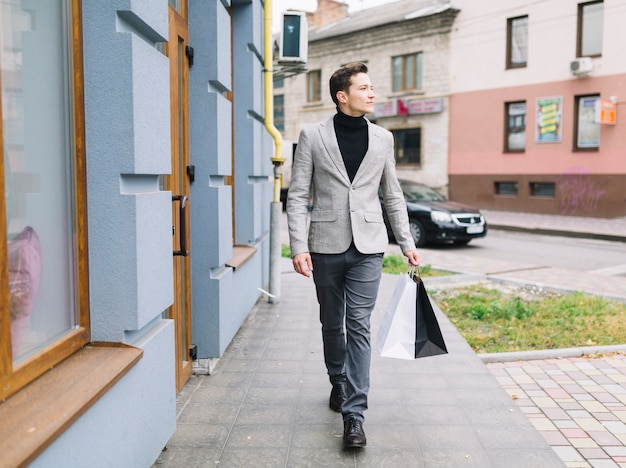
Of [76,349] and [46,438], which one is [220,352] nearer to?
[76,349]

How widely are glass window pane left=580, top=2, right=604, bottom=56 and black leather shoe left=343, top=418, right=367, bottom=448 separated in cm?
2012

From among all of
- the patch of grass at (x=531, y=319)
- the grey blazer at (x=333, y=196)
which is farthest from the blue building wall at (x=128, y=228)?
the patch of grass at (x=531, y=319)

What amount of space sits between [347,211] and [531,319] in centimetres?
377

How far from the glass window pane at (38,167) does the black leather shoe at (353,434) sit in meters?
1.55

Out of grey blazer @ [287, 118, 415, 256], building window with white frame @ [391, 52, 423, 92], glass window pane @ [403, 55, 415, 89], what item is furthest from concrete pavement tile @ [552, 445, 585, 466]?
glass window pane @ [403, 55, 415, 89]

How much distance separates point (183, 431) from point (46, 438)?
5.92 feet

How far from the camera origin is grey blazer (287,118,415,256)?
12.4ft

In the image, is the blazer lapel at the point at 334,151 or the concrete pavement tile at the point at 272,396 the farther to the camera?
the concrete pavement tile at the point at 272,396

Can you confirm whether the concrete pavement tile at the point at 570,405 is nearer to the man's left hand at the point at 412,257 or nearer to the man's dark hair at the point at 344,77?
the man's left hand at the point at 412,257

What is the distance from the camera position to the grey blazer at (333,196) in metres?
3.79

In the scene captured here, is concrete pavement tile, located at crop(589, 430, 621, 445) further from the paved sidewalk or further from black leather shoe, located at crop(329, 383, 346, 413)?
black leather shoe, located at crop(329, 383, 346, 413)

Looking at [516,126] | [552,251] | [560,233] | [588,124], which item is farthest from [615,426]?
[516,126]

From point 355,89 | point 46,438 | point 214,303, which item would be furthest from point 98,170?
point 214,303

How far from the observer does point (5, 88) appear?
226cm
